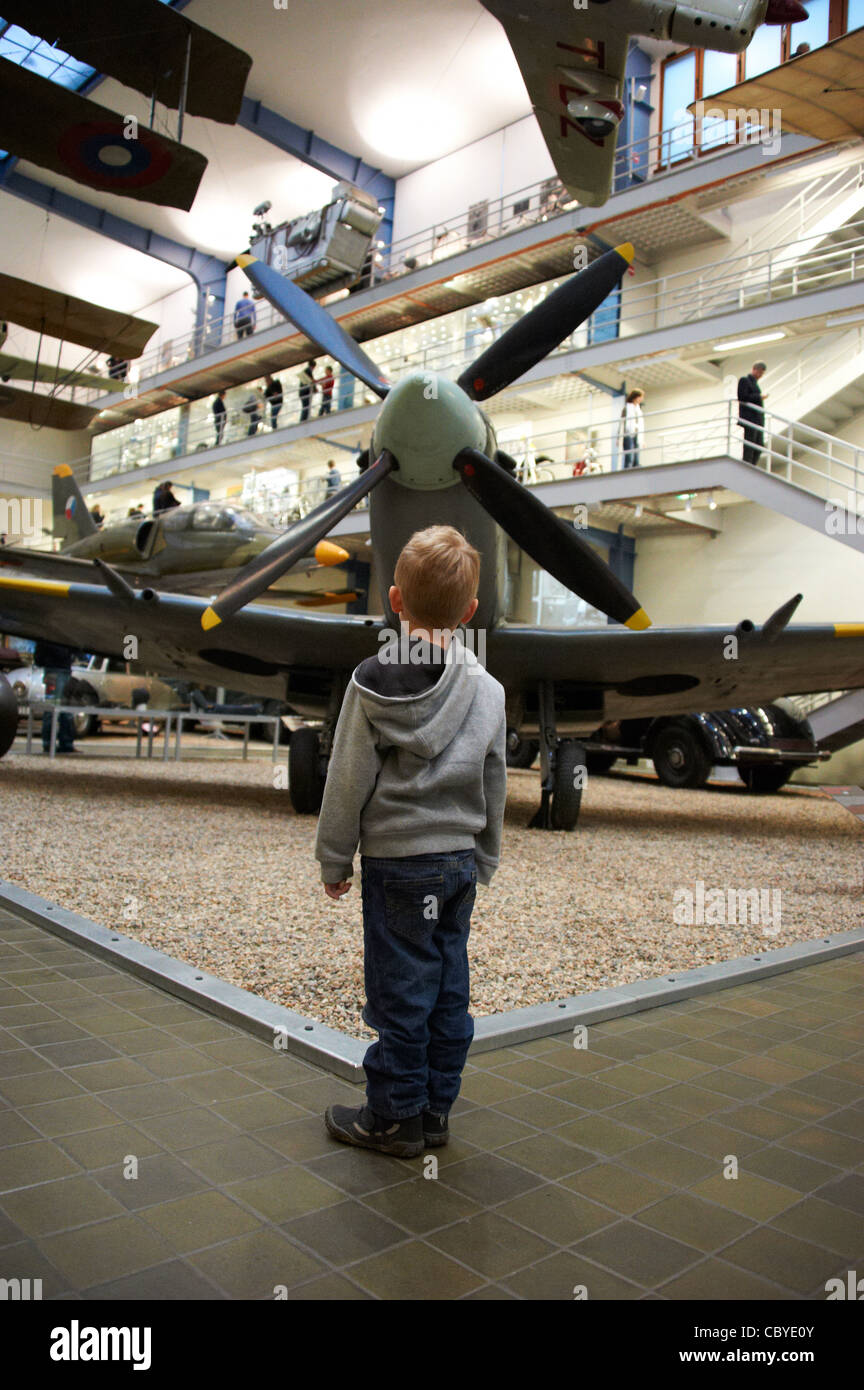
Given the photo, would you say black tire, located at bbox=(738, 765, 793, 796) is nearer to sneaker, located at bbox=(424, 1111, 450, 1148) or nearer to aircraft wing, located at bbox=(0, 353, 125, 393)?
sneaker, located at bbox=(424, 1111, 450, 1148)

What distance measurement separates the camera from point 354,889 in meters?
5.18

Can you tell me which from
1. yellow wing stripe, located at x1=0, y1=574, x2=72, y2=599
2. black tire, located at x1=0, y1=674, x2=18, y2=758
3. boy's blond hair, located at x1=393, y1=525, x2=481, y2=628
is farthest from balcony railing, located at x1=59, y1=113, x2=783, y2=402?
boy's blond hair, located at x1=393, y1=525, x2=481, y2=628

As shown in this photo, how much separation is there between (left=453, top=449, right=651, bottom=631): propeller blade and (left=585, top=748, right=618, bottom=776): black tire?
9.57 metres

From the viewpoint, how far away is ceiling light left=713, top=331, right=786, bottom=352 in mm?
13906

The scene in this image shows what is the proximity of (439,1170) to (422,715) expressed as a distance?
108 cm

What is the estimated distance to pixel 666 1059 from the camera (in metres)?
2.75

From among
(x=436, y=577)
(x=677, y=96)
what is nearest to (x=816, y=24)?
(x=677, y=96)

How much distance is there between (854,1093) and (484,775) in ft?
4.87

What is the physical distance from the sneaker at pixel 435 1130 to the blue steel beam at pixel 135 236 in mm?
30325

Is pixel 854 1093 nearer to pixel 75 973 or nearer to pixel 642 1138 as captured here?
pixel 642 1138

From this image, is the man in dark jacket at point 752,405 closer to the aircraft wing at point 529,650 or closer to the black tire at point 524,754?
the aircraft wing at point 529,650

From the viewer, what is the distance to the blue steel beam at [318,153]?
22031 millimetres

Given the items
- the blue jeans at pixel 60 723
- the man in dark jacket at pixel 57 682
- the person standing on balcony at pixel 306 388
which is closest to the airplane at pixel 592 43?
the man in dark jacket at pixel 57 682

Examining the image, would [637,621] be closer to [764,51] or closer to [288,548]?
[288,548]
